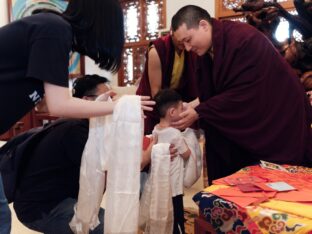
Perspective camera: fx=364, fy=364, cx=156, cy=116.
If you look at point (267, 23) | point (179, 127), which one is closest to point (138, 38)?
point (267, 23)

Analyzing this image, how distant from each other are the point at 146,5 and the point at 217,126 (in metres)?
3.89

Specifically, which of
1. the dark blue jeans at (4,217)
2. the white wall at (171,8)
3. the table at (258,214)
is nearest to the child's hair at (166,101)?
the table at (258,214)

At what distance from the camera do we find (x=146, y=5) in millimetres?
5105

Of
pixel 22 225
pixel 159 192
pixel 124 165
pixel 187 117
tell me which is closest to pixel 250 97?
pixel 187 117

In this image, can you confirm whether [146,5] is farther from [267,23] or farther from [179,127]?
[179,127]

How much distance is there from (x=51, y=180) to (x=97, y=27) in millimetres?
570

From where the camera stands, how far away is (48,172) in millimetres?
1295

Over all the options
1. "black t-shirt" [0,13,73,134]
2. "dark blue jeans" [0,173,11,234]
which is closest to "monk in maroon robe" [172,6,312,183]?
"black t-shirt" [0,13,73,134]

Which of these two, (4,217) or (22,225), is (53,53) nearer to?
(4,217)

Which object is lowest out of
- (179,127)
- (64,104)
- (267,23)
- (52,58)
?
(179,127)

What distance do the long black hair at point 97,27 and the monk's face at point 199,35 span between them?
594 millimetres

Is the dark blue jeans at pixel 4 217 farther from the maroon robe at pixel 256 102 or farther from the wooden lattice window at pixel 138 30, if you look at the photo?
the wooden lattice window at pixel 138 30

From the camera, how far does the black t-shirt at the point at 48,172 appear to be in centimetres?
128

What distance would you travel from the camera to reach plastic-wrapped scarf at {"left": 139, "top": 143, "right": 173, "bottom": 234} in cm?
159
